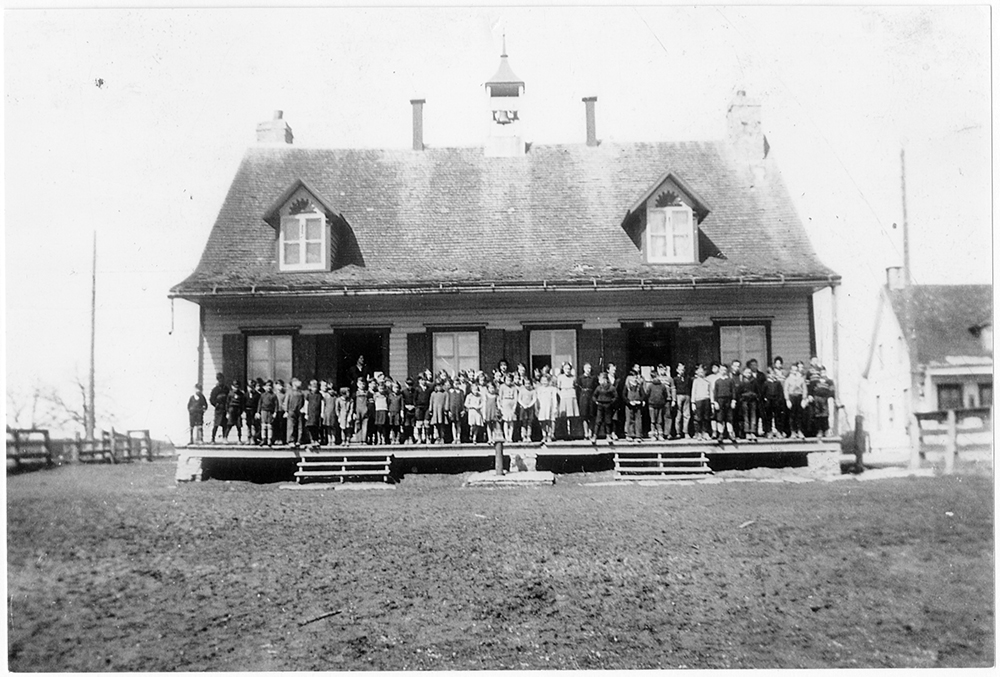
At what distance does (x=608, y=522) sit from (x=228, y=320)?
4.87 metres

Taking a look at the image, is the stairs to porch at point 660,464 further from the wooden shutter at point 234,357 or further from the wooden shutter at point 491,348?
the wooden shutter at point 234,357

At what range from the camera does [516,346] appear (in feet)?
25.9

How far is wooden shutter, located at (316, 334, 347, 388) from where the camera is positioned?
25.8 ft

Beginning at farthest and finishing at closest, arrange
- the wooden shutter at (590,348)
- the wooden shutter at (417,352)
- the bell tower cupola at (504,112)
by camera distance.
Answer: the wooden shutter at (417,352)
the wooden shutter at (590,348)
the bell tower cupola at (504,112)

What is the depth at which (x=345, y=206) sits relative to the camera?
335 inches

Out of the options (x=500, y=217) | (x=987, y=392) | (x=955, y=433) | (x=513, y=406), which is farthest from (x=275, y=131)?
(x=987, y=392)

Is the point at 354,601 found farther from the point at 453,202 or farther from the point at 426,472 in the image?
the point at 453,202

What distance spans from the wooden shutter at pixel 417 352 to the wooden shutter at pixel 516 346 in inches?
36.0

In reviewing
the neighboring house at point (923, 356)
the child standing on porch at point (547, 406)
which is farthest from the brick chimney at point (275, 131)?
the neighboring house at point (923, 356)

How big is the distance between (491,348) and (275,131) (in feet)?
11.1

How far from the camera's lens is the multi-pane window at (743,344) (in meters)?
7.68

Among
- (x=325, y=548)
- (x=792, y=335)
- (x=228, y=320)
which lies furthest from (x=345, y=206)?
(x=792, y=335)

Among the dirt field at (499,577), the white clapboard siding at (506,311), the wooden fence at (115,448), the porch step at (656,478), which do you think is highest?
the white clapboard siding at (506,311)

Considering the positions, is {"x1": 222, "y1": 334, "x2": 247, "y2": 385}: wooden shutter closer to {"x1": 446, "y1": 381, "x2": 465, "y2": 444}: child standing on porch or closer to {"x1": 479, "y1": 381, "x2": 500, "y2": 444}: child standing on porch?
{"x1": 446, "y1": 381, "x2": 465, "y2": 444}: child standing on porch
